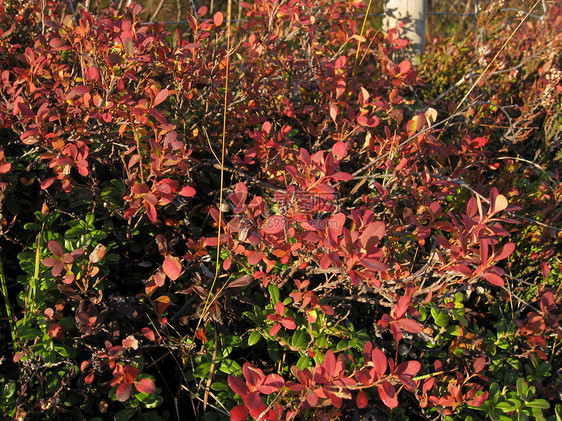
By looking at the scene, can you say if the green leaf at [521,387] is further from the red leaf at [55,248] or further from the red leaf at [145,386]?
the red leaf at [55,248]

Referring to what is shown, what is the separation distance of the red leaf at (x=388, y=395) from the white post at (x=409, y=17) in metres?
2.54

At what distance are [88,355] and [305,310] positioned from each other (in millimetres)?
743

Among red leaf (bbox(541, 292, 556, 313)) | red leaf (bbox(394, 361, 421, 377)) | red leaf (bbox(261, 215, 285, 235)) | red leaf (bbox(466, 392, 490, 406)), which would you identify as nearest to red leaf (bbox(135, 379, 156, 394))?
red leaf (bbox(261, 215, 285, 235))

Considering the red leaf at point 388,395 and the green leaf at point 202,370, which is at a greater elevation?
the red leaf at point 388,395

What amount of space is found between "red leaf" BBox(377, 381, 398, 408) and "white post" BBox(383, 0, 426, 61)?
99.9 inches

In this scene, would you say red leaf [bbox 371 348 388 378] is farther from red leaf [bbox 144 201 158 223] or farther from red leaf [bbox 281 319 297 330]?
red leaf [bbox 144 201 158 223]

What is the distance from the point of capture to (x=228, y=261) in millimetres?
Answer: 1401

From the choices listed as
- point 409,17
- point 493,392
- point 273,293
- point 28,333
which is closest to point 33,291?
point 28,333

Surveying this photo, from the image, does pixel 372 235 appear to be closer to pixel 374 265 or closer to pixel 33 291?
pixel 374 265

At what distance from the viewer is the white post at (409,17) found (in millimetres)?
3105

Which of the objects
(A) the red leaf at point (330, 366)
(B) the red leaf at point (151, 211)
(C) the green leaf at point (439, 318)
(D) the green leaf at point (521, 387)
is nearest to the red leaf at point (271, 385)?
(A) the red leaf at point (330, 366)

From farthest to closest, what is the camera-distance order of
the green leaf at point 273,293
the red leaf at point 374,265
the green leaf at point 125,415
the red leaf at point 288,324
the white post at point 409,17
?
the white post at point 409,17 < the green leaf at point 273,293 < the red leaf at point 288,324 < the green leaf at point 125,415 < the red leaf at point 374,265

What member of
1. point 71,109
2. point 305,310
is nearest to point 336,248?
point 305,310

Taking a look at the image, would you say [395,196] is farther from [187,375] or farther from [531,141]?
[531,141]
